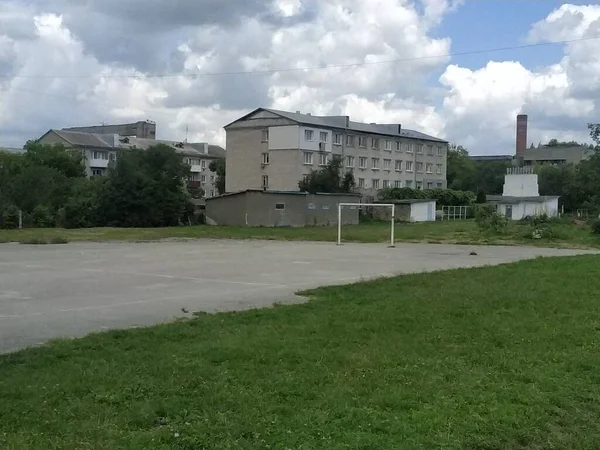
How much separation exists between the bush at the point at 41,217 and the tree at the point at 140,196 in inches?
189

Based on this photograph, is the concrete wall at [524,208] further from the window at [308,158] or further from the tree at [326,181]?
the window at [308,158]

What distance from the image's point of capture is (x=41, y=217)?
62.3 m

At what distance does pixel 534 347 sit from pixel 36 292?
414 inches

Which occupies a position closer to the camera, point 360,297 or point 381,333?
point 381,333

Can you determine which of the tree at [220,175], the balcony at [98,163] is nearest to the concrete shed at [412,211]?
the tree at [220,175]

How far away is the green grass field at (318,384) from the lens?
4.95 meters

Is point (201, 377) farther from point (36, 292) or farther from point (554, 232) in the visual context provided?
point (554, 232)

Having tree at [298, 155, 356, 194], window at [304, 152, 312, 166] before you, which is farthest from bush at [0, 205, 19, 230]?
window at [304, 152, 312, 166]

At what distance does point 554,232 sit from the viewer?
139 feet

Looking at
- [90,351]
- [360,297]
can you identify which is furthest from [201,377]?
[360,297]

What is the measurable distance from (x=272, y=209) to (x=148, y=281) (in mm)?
43497

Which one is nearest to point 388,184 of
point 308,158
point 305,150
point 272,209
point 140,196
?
point 308,158

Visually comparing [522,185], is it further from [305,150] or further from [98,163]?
[98,163]

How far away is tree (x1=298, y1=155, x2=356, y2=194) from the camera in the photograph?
77.1 meters
